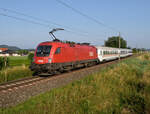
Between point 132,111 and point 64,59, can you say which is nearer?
point 132,111

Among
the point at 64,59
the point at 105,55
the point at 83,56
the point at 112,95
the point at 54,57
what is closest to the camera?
the point at 112,95

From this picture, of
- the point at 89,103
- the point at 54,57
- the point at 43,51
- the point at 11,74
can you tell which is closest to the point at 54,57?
the point at 54,57

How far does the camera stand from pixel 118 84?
31.6 feet

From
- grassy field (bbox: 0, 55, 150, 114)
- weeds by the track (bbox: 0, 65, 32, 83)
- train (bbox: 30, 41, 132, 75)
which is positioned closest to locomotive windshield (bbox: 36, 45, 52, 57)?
train (bbox: 30, 41, 132, 75)

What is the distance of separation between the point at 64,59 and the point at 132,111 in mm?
9228

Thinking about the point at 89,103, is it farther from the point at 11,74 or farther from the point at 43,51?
the point at 11,74

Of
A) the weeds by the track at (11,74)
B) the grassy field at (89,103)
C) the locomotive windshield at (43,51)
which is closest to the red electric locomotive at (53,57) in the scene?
the locomotive windshield at (43,51)

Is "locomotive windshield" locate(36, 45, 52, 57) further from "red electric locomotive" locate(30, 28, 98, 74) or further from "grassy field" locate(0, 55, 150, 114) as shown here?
"grassy field" locate(0, 55, 150, 114)

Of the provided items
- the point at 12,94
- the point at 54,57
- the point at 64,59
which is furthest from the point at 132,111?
the point at 64,59

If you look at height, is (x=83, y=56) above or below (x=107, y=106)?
above

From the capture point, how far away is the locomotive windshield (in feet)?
42.8

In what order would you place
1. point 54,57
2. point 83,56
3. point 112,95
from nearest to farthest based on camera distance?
1. point 112,95
2. point 54,57
3. point 83,56

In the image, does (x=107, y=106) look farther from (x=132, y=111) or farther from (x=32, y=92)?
(x=32, y=92)

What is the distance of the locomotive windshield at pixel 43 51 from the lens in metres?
13.0
